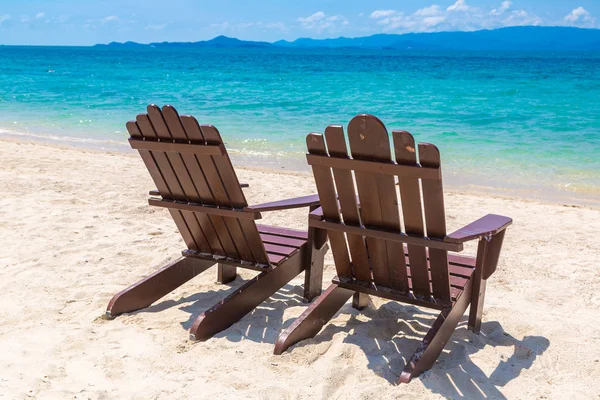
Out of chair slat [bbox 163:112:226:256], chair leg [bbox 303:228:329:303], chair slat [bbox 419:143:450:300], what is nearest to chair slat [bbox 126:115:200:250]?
chair slat [bbox 163:112:226:256]

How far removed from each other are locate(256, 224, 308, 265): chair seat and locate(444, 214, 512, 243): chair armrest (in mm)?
1078

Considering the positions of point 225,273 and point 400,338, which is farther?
point 225,273

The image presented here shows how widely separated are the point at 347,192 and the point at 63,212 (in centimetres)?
343

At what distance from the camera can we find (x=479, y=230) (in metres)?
2.78

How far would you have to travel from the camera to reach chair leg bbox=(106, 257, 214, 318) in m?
3.38

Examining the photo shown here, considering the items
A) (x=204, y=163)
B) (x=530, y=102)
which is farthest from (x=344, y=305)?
(x=530, y=102)

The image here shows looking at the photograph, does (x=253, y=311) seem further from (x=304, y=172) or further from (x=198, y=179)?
(x=304, y=172)

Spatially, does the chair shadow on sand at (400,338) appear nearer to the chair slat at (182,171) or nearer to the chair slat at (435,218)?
the chair slat at (435,218)

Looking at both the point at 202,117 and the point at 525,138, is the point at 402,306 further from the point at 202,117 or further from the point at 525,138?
the point at 202,117

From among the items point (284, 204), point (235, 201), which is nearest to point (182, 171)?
point (235, 201)

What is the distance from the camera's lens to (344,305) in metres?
3.61

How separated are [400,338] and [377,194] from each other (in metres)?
0.89

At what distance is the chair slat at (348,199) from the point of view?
106 inches

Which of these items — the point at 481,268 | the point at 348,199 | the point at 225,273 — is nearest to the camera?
the point at 348,199
